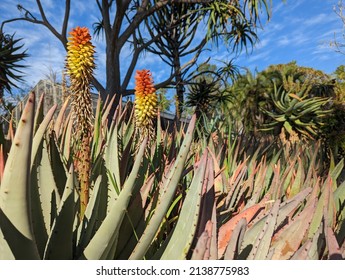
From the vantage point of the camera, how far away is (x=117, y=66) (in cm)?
941

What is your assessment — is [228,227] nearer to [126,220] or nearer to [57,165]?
[126,220]

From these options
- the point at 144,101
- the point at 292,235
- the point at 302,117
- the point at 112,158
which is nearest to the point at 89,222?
the point at 112,158

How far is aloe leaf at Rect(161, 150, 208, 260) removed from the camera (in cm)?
87

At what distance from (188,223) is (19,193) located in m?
0.42

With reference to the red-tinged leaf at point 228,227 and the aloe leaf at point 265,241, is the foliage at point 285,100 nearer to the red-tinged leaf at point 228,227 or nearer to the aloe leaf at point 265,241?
the red-tinged leaf at point 228,227

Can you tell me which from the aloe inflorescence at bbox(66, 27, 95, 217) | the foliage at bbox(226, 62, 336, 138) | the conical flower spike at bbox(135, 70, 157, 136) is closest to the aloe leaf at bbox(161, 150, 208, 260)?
the aloe inflorescence at bbox(66, 27, 95, 217)

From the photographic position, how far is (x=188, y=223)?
893 mm

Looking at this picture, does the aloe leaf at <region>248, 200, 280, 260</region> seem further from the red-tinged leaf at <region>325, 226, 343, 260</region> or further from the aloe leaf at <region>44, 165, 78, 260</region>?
the aloe leaf at <region>44, 165, 78, 260</region>

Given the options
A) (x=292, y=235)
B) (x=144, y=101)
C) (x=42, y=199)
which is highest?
(x=144, y=101)

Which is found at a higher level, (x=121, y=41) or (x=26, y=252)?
(x=121, y=41)

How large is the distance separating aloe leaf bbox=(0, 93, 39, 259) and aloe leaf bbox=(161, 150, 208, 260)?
342 millimetres
